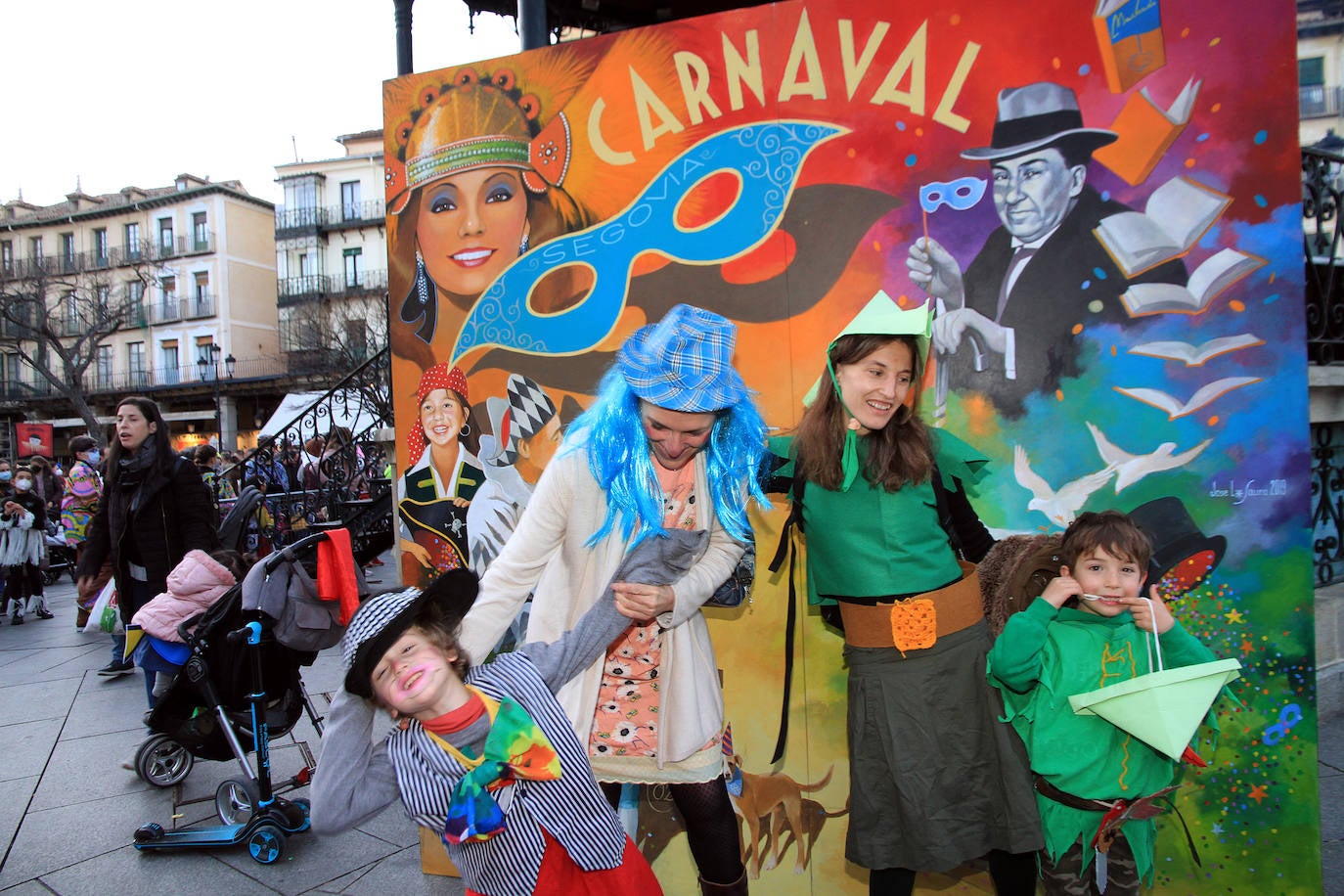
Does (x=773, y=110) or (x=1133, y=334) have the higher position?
(x=773, y=110)

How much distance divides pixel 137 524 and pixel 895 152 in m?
4.55

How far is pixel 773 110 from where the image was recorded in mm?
2676

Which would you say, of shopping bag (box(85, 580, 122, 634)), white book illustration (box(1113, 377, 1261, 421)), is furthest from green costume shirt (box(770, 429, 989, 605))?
shopping bag (box(85, 580, 122, 634))

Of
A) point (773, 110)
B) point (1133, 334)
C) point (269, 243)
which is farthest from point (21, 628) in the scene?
point (269, 243)

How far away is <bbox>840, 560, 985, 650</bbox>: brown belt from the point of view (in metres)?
2.03

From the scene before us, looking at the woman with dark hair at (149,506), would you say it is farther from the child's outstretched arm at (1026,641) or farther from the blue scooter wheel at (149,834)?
the child's outstretched arm at (1026,641)

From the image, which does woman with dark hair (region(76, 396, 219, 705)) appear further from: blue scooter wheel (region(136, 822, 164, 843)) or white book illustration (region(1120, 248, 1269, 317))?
white book illustration (region(1120, 248, 1269, 317))

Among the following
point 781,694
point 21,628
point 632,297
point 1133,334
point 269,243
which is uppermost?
point 269,243

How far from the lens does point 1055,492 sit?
98.2 inches

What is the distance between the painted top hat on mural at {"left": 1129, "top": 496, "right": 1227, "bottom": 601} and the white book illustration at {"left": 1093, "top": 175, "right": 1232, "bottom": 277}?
723 millimetres

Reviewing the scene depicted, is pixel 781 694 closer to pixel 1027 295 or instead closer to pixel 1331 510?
pixel 1027 295

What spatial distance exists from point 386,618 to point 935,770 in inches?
55.1

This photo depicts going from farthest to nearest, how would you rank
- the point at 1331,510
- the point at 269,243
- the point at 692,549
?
the point at 269,243 → the point at 1331,510 → the point at 692,549

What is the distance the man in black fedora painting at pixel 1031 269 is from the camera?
2.42 metres
